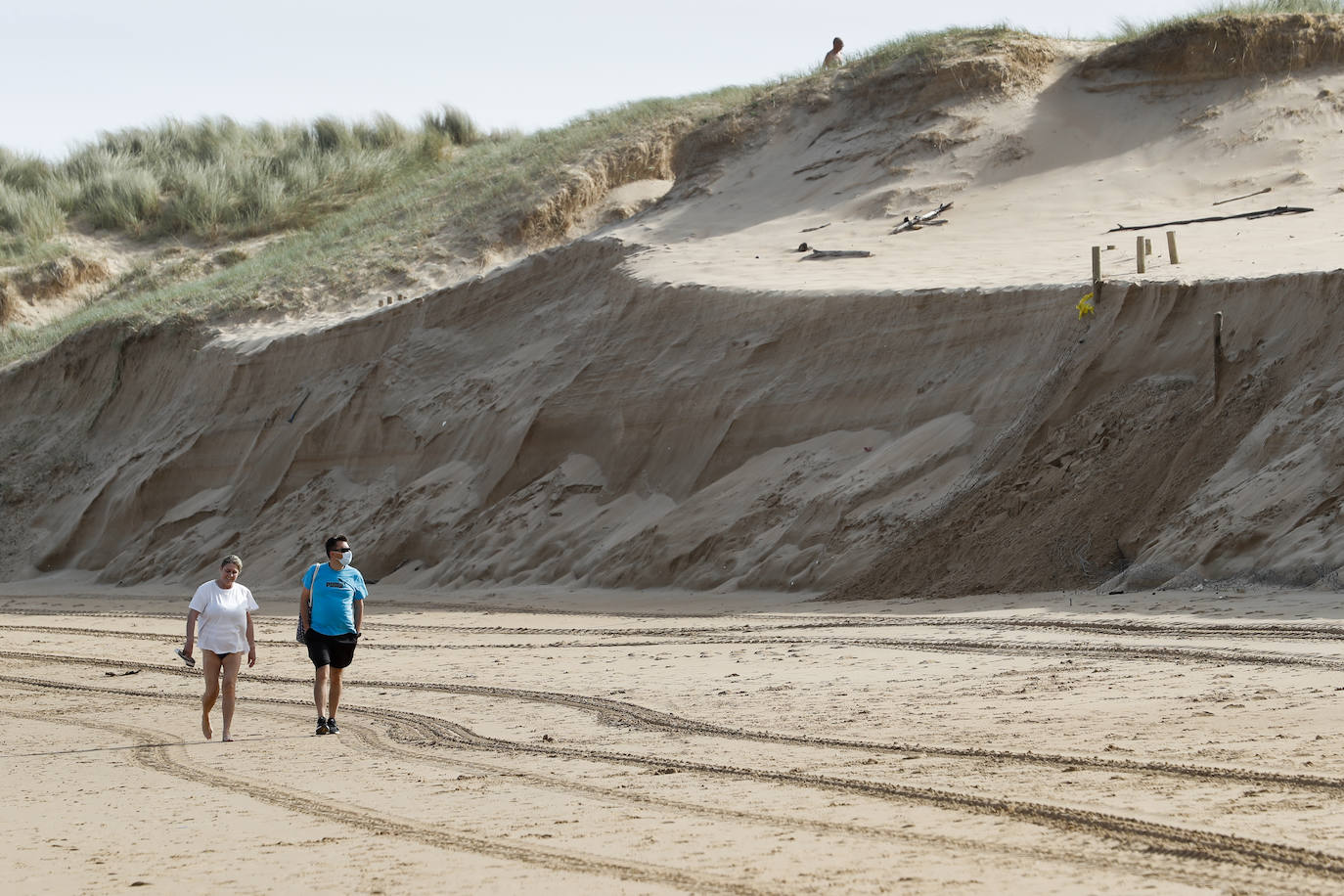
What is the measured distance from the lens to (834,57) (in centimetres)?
3131

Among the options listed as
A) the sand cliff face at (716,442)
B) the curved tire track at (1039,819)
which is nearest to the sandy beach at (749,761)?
the curved tire track at (1039,819)

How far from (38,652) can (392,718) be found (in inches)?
279

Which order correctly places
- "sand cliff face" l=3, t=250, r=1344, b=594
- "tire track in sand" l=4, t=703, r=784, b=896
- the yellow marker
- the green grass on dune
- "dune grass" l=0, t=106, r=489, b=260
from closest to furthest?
1. "tire track in sand" l=4, t=703, r=784, b=896
2. "sand cliff face" l=3, t=250, r=1344, b=594
3. the yellow marker
4. the green grass on dune
5. "dune grass" l=0, t=106, r=489, b=260

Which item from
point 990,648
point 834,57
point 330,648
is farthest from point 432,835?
point 834,57

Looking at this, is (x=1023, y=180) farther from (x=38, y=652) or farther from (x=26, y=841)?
(x=26, y=841)

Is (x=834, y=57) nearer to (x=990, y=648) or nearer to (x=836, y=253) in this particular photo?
(x=836, y=253)

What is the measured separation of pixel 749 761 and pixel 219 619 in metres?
3.70

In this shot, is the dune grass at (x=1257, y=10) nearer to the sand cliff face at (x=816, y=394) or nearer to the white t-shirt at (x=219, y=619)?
the sand cliff face at (x=816, y=394)

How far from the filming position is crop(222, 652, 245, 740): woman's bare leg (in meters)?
9.59

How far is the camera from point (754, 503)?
17.7m

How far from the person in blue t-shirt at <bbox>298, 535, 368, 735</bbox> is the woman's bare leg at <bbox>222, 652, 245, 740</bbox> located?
460 millimetres

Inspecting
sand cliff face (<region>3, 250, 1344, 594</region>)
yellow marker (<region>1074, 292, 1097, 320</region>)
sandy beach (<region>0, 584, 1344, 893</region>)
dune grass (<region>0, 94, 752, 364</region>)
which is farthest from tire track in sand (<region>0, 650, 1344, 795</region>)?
dune grass (<region>0, 94, 752, 364</region>)

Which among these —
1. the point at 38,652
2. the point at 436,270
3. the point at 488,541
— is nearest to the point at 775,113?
the point at 436,270

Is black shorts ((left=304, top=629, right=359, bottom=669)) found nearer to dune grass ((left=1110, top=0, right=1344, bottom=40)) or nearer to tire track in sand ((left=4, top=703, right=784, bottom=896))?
tire track in sand ((left=4, top=703, right=784, bottom=896))
